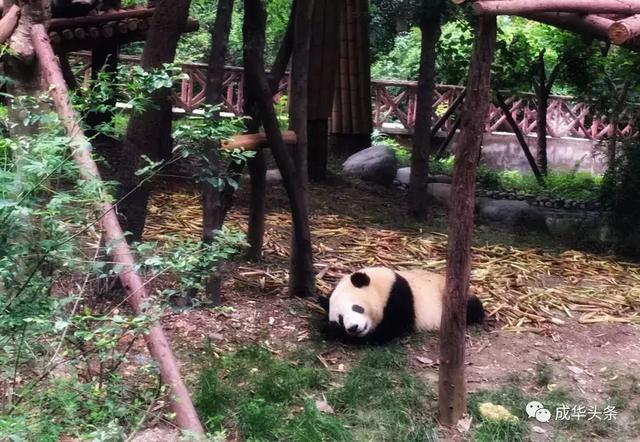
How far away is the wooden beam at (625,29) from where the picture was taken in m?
2.80

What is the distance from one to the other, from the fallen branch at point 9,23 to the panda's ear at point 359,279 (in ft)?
8.12

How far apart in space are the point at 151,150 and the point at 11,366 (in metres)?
2.22

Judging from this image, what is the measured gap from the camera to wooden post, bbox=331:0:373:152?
9102mm

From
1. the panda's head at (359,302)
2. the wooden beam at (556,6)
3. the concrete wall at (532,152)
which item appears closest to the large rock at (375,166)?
the panda's head at (359,302)

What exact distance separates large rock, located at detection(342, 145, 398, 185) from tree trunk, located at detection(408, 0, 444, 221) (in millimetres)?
1430

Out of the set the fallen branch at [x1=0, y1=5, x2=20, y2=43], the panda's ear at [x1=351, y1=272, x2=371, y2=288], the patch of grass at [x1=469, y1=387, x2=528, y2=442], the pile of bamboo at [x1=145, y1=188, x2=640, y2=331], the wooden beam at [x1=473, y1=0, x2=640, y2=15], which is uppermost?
the wooden beam at [x1=473, y1=0, x2=640, y2=15]

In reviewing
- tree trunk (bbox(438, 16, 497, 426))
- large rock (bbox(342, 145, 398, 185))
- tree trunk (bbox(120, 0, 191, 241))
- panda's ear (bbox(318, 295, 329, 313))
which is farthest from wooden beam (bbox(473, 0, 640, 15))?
large rock (bbox(342, 145, 398, 185))

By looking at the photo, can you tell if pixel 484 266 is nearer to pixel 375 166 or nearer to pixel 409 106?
pixel 375 166

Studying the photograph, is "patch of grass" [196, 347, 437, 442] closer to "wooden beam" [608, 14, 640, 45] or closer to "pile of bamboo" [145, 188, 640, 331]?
"pile of bamboo" [145, 188, 640, 331]

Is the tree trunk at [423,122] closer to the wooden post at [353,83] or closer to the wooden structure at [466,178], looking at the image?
the wooden post at [353,83]

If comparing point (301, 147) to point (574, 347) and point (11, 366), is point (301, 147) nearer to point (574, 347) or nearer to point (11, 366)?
point (574, 347)

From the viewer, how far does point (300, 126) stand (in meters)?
5.06

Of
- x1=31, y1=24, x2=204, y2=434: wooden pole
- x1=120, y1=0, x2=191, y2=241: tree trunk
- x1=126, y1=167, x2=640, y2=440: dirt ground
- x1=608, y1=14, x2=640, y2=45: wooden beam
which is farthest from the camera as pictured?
x1=120, y1=0, x2=191, y2=241: tree trunk

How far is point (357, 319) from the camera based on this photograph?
447cm
